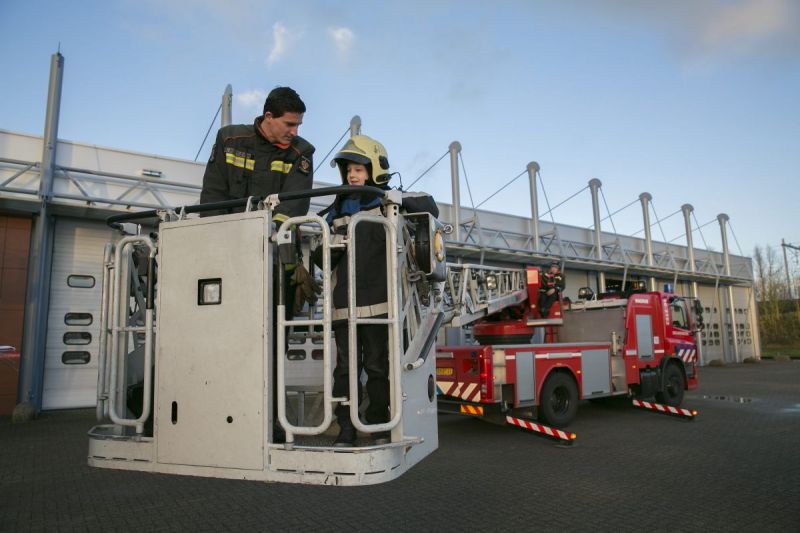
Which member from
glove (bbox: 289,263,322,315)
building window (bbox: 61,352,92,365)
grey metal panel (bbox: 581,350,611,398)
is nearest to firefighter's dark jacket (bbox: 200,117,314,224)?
glove (bbox: 289,263,322,315)

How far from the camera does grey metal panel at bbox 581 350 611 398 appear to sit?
380 inches

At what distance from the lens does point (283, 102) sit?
10.1 feet

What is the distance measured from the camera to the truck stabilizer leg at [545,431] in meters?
7.76

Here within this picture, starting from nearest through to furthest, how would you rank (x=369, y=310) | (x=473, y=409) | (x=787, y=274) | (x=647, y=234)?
(x=369, y=310) → (x=473, y=409) → (x=647, y=234) → (x=787, y=274)

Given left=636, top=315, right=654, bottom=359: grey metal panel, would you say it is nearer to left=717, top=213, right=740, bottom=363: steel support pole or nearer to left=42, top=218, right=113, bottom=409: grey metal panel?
left=42, top=218, right=113, bottom=409: grey metal panel

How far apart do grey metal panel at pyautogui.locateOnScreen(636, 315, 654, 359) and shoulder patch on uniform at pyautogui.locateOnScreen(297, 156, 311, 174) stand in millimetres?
9181

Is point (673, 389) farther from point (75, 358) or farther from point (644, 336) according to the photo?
point (75, 358)

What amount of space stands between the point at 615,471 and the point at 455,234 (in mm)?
9747

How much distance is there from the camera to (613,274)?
2155cm

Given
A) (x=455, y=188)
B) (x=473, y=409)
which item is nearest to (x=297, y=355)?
(x=473, y=409)

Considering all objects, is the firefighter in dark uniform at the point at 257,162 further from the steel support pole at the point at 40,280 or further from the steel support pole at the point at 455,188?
the steel support pole at the point at 455,188

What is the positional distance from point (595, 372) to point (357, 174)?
26.3 feet

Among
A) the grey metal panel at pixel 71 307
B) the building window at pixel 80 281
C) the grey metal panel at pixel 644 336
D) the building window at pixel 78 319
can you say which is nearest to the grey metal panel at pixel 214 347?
the grey metal panel at pixel 644 336

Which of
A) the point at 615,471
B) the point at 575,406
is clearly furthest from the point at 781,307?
the point at 615,471
